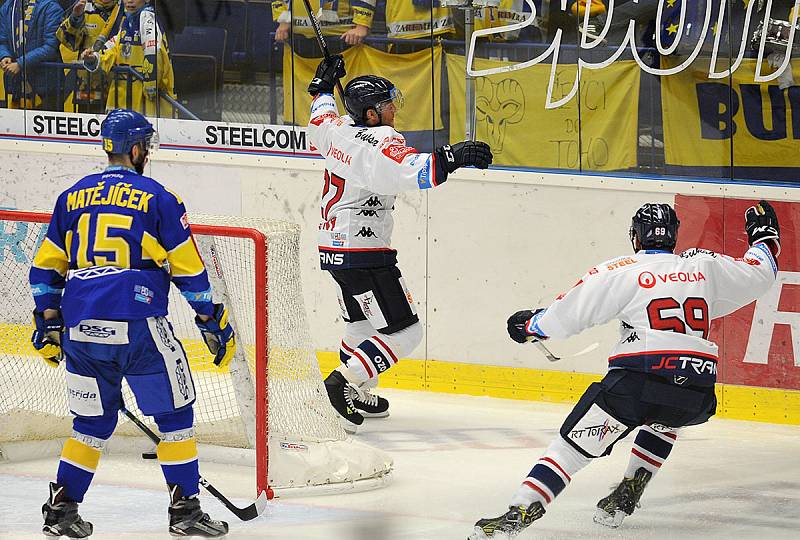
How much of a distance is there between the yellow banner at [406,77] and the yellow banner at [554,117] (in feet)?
0.35

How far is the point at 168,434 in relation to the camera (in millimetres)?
4438

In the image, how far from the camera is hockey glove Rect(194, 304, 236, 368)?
4418 mm

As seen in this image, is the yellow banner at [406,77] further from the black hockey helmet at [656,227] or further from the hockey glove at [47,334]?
the hockey glove at [47,334]

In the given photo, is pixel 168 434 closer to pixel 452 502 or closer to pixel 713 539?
pixel 452 502

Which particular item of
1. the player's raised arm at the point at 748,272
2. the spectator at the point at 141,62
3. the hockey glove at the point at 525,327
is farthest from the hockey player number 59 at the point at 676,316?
the spectator at the point at 141,62

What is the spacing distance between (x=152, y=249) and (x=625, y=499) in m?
1.74

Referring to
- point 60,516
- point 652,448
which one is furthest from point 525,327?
point 60,516

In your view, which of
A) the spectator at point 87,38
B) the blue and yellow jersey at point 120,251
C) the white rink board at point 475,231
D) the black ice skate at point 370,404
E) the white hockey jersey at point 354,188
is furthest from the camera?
the spectator at point 87,38

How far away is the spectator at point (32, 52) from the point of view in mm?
8289

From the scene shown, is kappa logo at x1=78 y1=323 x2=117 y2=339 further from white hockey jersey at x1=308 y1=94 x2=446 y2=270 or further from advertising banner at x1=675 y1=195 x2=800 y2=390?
advertising banner at x1=675 y1=195 x2=800 y2=390

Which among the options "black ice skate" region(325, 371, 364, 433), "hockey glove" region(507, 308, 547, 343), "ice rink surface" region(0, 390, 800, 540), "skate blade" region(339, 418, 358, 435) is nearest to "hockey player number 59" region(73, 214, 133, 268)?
"ice rink surface" region(0, 390, 800, 540)

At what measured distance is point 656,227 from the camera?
4.55m

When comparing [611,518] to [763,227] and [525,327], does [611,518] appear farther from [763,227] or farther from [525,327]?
[763,227]

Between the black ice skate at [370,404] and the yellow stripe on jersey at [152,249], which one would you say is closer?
the yellow stripe on jersey at [152,249]
